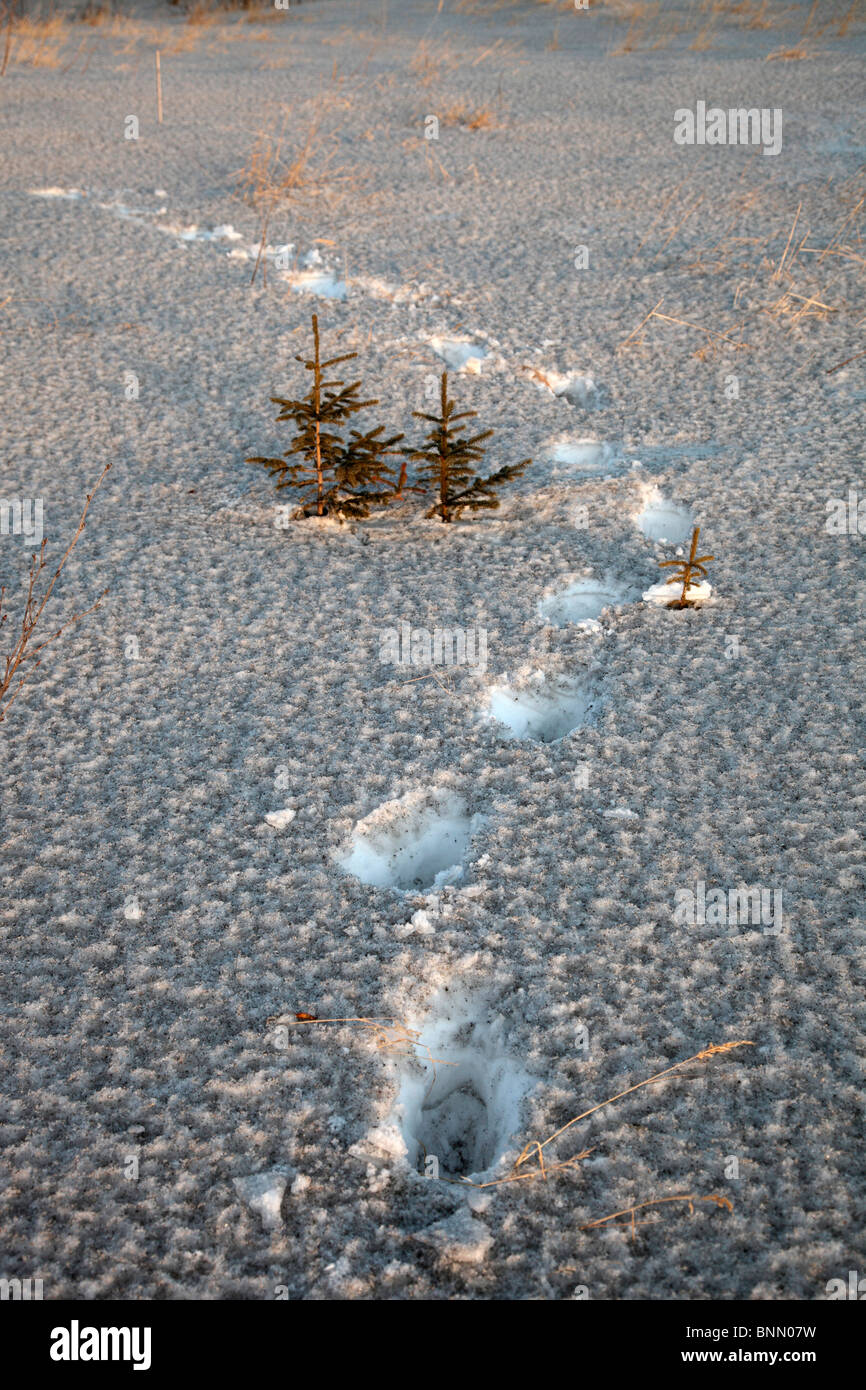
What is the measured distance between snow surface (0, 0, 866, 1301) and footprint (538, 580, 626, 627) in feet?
0.05

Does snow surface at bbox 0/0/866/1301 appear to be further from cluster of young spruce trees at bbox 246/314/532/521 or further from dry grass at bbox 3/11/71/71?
dry grass at bbox 3/11/71/71

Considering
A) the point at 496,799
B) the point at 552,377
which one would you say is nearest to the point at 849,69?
the point at 552,377

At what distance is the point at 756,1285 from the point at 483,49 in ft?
39.5

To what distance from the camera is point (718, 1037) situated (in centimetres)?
196

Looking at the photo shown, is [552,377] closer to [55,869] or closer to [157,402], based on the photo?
[157,402]

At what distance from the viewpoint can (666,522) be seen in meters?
3.59

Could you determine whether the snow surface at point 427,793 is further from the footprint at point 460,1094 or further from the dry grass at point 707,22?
the dry grass at point 707,22

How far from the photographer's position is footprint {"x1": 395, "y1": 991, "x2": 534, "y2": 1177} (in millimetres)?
1889

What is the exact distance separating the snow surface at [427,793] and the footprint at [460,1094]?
12mm

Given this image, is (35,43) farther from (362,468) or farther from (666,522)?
(666,522)

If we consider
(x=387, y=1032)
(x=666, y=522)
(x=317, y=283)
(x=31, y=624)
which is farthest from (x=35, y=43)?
(x=387, y=1032)

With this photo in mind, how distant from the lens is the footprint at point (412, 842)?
2.38 metres

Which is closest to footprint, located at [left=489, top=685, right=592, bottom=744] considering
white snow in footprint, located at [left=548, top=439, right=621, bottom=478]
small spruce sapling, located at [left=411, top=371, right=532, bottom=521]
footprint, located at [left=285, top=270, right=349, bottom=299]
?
small spruce sapling, located at [left=411, top=371, right=532, bottom=521]
